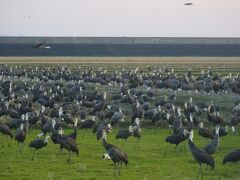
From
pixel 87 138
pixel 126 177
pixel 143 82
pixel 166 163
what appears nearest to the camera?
pixel 126 177

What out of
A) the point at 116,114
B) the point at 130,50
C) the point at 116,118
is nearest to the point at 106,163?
the point at 116,118

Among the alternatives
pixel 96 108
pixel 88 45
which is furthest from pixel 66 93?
A: pixel 88 45

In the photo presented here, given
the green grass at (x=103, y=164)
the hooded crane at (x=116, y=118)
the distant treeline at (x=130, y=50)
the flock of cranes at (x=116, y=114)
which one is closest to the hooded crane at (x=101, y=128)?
the flock of cranes at (x=116, y=114)

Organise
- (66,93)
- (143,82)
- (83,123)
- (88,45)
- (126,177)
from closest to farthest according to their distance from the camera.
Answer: (126,177)
(83,123)
(66,93)
(143,82)
(88,45)

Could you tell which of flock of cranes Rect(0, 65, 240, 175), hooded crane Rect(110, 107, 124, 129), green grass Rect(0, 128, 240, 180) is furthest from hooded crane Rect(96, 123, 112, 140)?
hooded crane Rect(110, 107, 124, 129)

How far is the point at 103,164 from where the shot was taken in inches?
899

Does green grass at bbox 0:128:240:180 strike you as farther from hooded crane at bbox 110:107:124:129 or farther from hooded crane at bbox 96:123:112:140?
hooded crane at bbox 110:107:124:129

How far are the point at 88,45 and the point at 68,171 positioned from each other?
128409 mm

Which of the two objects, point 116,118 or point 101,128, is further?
point 116,118

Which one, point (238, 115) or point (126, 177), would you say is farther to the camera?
point (238, 115)

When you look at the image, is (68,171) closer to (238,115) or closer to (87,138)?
(87,138)

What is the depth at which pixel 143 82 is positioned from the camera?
5319cm

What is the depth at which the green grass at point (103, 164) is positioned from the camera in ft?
68.3

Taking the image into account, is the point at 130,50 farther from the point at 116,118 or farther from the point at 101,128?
the point at 101,128
